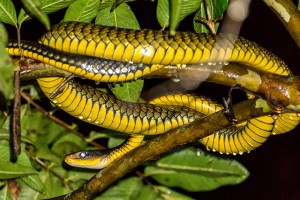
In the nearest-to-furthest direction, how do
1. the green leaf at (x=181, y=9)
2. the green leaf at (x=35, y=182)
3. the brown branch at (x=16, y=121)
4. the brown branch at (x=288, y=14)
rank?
the brown branch at (x=16, y=121)
the brown branch at (x=288, y=14)
the green leaf at (x=181, y=9)
the green leaf at (x=35, y=182)

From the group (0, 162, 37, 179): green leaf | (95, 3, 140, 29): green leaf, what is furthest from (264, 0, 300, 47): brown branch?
(0, 162, 37, 179): green leaf

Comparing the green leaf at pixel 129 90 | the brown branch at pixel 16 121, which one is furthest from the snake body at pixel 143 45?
the brown branch at pixel 16 121

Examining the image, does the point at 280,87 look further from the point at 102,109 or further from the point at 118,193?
the point at 118,193

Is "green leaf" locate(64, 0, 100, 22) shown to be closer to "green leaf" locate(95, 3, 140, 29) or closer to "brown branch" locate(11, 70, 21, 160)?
"green leaf" locate(95, 3, 140, 29)

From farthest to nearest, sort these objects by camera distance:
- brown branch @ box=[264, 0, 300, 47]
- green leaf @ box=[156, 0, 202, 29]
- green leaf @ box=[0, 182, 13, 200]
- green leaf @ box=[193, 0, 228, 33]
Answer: green leaf @ box=[0, 182, 13, 200], green leaf @ box=[193, 0, 228, 33], green leaf @ box=[156, 0, 202, 29], brown branch @ box=[264, 0, 300, 47]

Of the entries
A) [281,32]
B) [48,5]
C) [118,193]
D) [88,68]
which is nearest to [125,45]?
[88,68]

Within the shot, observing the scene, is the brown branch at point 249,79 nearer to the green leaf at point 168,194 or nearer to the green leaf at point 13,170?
the green leaf at point 13,170

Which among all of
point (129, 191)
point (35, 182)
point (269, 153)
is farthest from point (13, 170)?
point (269, 153)

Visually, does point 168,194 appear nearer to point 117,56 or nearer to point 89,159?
point 89,159
